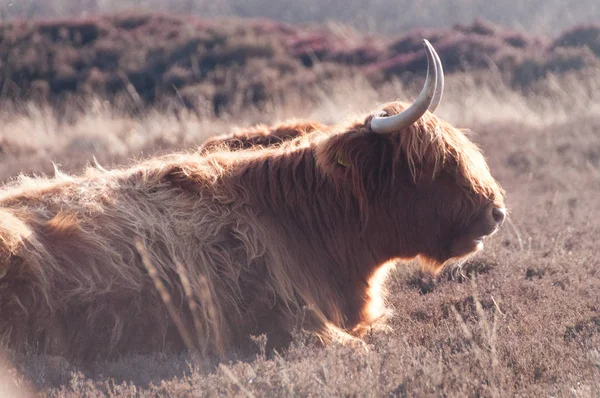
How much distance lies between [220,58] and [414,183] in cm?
1519

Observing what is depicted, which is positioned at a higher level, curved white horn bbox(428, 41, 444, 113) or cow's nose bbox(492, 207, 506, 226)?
curved white horn bbox(428, 41, 444, 113)

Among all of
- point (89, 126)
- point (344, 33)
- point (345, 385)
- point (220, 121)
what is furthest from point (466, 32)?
point (345, 385)

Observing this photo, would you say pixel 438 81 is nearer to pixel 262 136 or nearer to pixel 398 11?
pixel 262 136

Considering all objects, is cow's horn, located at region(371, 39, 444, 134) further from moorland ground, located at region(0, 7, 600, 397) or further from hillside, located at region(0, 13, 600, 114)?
hillside, located at region(0, 13, 600, 114)

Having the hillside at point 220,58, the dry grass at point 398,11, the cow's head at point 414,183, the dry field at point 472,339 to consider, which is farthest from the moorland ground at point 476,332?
the dry grass at point 398,11

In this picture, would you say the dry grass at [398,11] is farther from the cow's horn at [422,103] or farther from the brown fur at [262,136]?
the cow's horn at [422,103]

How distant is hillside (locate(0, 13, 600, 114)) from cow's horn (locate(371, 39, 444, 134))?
11489 mm

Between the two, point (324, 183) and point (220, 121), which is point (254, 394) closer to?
point (324, 183)

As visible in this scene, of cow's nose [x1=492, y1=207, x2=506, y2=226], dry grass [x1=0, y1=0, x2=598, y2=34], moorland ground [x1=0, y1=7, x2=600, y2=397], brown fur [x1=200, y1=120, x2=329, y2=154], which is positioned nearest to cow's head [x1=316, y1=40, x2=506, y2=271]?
cow's nose [x1=492, y1=207, x2=506, y2=226]

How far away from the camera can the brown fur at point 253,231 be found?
159 inches

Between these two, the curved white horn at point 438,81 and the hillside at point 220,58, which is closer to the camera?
the curved white horn at point 438,81

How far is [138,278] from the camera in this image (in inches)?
162

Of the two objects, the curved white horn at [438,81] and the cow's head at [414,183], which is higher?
the curved white horn at [438,81]

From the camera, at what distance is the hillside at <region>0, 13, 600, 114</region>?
1691cm
